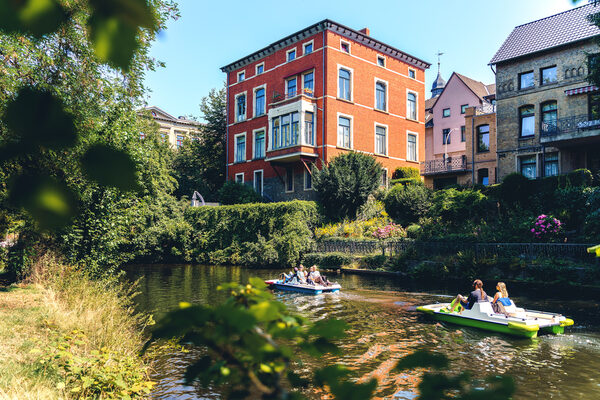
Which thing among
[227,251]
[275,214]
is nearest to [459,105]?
[275,214]

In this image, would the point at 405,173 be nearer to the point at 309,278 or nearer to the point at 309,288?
the point at 309,278

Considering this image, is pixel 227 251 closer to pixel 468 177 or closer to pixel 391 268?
Result: pixel 391 268

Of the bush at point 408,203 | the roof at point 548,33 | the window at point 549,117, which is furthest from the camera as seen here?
the bush at point 408,203

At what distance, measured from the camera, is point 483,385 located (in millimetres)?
964

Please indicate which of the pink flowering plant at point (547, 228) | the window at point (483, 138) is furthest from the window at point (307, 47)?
the pink flowering plant at point (547, 228)

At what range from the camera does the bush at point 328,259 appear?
2530 cm

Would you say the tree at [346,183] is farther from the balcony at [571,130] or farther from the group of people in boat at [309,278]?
the balcony at [571,130]

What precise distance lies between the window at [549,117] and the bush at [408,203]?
8001 mm

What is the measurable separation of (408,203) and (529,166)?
8774mm

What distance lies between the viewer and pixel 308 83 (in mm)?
33625

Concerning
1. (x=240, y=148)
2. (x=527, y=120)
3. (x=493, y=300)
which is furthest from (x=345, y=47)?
(x=493, y=300)

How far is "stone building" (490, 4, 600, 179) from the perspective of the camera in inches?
1031

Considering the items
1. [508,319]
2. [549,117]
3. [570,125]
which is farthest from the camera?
[549,117]

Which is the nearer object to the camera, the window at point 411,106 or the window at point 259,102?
the window at point 259,102
